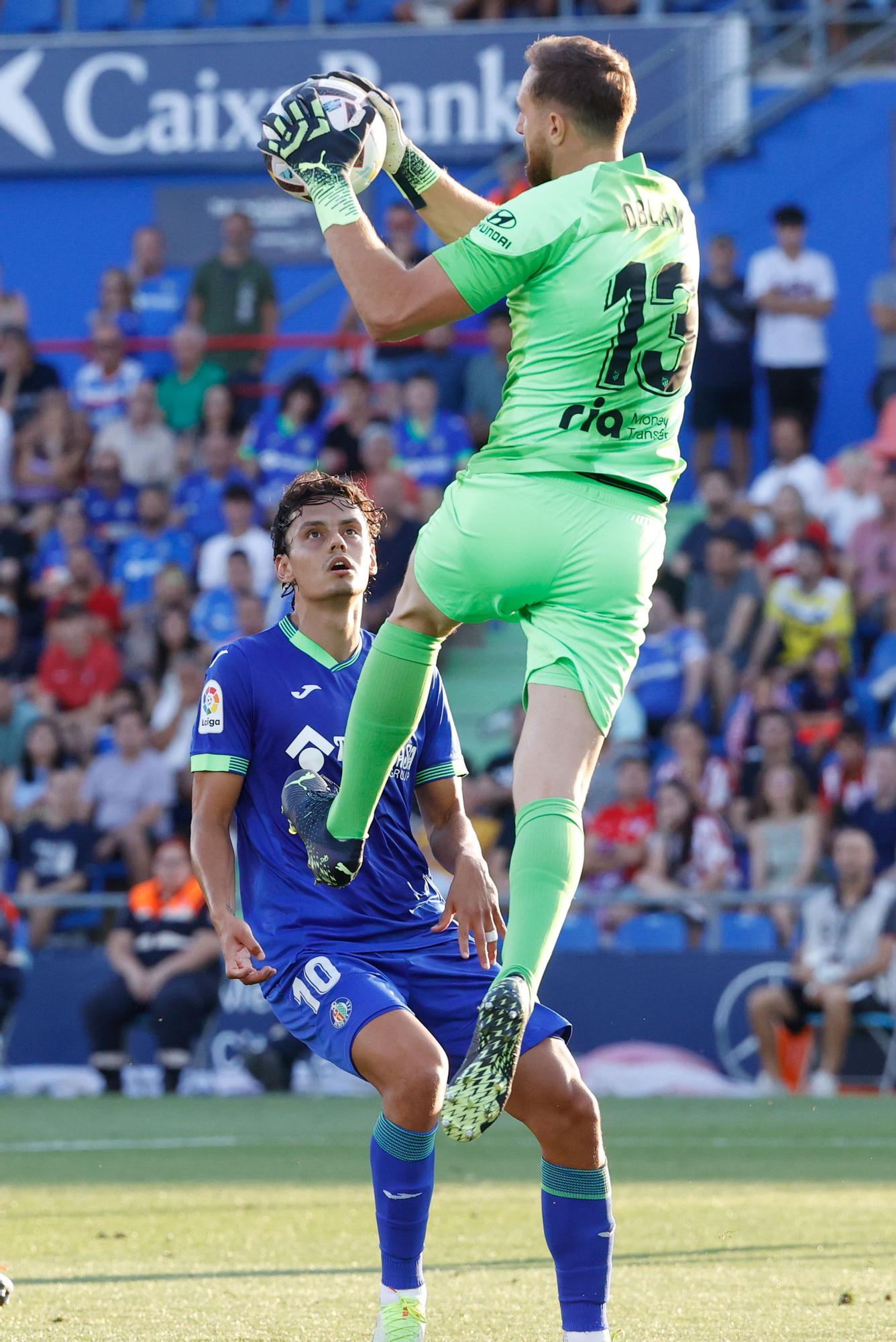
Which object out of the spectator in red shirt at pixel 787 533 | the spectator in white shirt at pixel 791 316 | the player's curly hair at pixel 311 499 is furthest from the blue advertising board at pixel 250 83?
the player's curly hair at pixel 311 499

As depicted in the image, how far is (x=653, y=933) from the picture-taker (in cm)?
1284

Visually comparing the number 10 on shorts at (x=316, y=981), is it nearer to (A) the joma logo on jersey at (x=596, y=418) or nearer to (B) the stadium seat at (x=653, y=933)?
(A) the joma logo on jersey at (x=596, y=418)

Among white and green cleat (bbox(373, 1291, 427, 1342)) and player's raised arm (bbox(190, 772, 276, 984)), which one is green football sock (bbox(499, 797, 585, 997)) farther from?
white and green cleat (bbox(373, 1291, 427, 1342))

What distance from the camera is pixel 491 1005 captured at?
433cm

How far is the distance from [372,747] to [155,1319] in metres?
1.76

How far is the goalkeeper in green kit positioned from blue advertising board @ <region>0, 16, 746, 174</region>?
13.8 metres

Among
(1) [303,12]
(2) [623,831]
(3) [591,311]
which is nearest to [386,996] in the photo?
(3) [591,311]

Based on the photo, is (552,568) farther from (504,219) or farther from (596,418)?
(504,219)

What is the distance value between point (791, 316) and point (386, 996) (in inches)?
492

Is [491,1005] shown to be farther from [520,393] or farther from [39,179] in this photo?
[39,179]

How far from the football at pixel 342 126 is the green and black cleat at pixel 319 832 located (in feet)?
4.72

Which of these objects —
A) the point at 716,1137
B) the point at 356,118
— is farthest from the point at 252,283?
the point at 356,118

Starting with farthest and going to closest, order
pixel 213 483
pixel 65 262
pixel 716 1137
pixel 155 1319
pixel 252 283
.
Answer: pixel 65 262 → pixel 252 283 → pixel 213 483 → pixel 716 1137 → pixel 155 1319

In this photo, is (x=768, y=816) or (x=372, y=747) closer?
(x=372, y=747)
